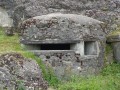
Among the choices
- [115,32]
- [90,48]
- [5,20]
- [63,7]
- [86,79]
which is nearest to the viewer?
[86,79]

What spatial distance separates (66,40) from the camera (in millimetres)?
11703

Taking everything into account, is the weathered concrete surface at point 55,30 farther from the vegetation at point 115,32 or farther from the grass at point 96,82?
the vegetation at point 115,32

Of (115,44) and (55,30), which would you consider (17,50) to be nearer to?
(55,30)

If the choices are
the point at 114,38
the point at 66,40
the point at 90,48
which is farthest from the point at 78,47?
the point at 114,38

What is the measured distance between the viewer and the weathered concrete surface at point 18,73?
9.91m

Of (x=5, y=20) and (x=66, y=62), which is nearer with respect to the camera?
(x=66, y=62)

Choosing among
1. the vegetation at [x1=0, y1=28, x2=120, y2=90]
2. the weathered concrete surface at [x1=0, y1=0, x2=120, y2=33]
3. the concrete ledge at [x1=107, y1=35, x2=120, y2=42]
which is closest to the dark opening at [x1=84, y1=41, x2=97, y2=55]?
the vegetation at [x1=0, y1=28, x2=120, y2=90]

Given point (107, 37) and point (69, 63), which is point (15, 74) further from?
point (107, 37)

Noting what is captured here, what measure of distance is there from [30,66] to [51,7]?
5089 mm

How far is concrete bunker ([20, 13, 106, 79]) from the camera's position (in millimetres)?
11352

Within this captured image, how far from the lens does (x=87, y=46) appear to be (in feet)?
40.5

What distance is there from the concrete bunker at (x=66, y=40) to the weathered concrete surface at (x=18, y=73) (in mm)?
808

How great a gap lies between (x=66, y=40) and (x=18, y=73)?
7.25 ft

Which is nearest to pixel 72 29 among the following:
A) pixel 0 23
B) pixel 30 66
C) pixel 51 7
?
pixel 30 66
